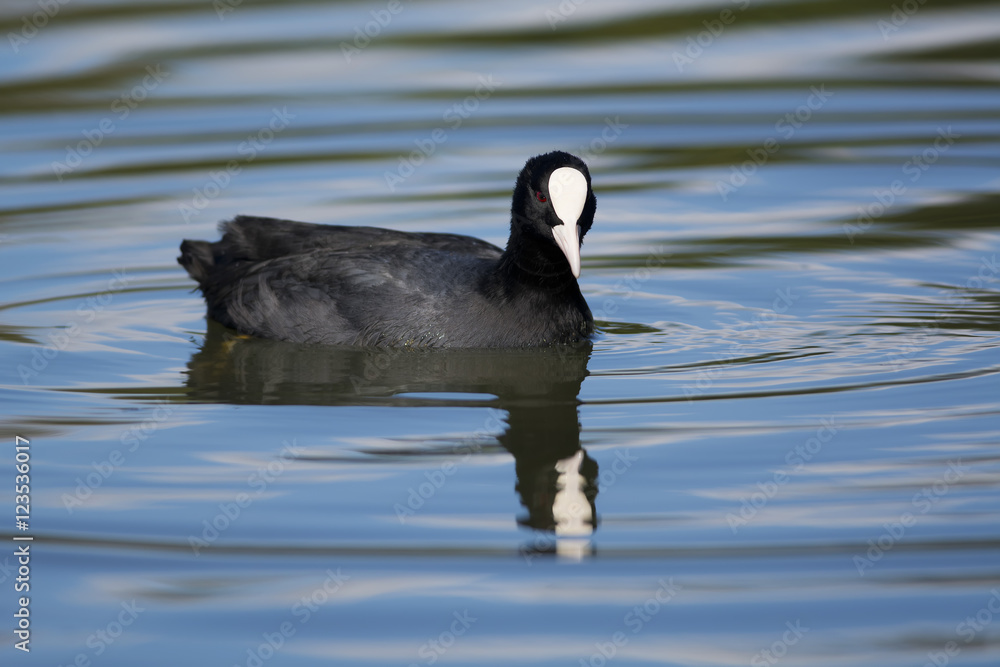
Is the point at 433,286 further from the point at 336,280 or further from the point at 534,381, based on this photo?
the point at 534,381

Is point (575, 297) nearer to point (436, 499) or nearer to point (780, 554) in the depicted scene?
point (436, 499)

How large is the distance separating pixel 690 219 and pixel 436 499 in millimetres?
4754

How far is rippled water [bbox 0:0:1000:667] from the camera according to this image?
431 cm

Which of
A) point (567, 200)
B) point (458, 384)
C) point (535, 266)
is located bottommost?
point (458, 384)

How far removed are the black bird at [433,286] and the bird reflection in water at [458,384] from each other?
0.30 ft

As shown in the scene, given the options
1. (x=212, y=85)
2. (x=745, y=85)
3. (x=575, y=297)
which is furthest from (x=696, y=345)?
(x=212, y=85)

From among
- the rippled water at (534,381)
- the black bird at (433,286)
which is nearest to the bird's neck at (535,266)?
the black bird at (433,286)

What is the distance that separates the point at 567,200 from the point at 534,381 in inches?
32.7

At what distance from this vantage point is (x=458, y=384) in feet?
21.4

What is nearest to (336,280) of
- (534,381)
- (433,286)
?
(433,286)

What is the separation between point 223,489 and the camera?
5219 mm

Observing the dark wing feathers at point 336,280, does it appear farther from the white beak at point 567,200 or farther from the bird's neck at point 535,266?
the white beak at point 567,200

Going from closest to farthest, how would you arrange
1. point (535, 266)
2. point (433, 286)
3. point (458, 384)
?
point (458, 384) → point (535, 266) → point (433, 286)

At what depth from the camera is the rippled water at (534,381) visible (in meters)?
4.31
